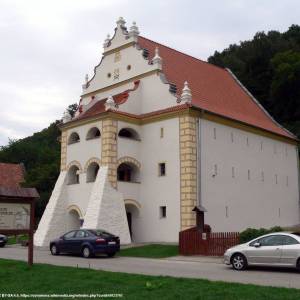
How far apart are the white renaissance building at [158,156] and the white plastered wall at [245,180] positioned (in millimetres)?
74

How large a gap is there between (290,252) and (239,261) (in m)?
1.93

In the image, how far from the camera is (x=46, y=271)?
1551 cm

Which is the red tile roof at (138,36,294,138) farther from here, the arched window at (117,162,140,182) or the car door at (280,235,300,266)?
the car door at (280,235,300,266)

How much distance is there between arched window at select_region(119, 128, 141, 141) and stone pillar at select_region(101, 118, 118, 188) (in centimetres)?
158

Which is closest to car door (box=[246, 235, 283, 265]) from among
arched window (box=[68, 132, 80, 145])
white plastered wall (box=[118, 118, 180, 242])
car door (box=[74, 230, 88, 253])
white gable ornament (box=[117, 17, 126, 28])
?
car door (box=[74, 230, 88, 253])

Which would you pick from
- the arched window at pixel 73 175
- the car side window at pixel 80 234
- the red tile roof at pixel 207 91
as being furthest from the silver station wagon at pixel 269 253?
the arched window at pixel 73 175

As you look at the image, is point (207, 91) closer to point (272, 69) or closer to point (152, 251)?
point (152, 251)

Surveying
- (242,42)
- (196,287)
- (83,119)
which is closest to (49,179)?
(83,119)

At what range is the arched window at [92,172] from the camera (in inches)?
1357

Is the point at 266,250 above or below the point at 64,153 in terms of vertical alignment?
below

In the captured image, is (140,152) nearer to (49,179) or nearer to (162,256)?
(162,256)

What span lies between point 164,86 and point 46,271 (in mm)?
20559

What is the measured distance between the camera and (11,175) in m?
65.6

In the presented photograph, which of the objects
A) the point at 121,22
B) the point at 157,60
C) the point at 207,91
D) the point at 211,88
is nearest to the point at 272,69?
the point at 211,88
